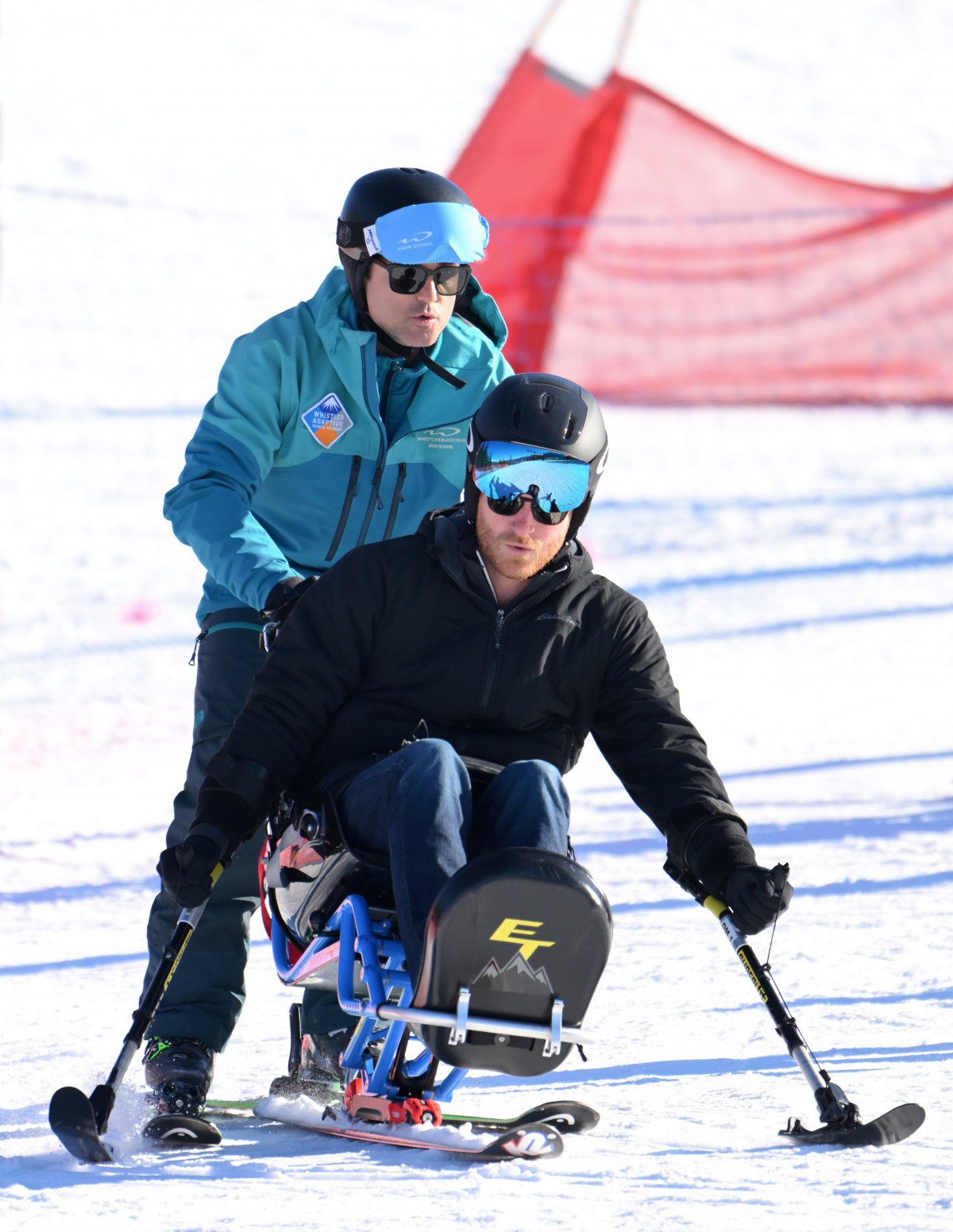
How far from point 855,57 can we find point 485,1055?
65.3 ft

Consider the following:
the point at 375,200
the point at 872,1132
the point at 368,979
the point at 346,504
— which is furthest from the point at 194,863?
the point at 375,200

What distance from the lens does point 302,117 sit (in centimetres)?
1823

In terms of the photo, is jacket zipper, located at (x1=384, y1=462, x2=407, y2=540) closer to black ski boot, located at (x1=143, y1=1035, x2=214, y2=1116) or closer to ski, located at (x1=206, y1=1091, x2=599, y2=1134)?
black ski boot, located at (x1=143, y1=1035, x2=214, y2=1116)

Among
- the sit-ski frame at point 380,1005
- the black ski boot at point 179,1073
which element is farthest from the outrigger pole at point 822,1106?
the black ski boot at point 179,1073

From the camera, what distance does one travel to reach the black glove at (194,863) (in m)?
2.87

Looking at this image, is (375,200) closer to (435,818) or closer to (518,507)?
(518,507)

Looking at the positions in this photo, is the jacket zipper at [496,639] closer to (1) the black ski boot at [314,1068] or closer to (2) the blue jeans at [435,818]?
(2) the blue jeans at [435,818]

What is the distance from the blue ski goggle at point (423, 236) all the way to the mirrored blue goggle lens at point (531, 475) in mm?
625

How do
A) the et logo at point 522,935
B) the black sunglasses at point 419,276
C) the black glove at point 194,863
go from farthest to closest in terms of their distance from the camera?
1. the black sunglasses at point 419,276
2. the black glove at point 194,863
3. the et logo at point 522,935

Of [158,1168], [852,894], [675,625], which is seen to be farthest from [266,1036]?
[675,625]

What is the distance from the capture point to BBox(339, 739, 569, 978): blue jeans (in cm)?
263

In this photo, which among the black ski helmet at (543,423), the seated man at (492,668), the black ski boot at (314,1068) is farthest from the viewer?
the black ski boot at (314,1068)

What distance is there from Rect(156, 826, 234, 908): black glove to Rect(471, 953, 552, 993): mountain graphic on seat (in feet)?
2.04

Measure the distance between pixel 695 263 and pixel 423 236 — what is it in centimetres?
1169
